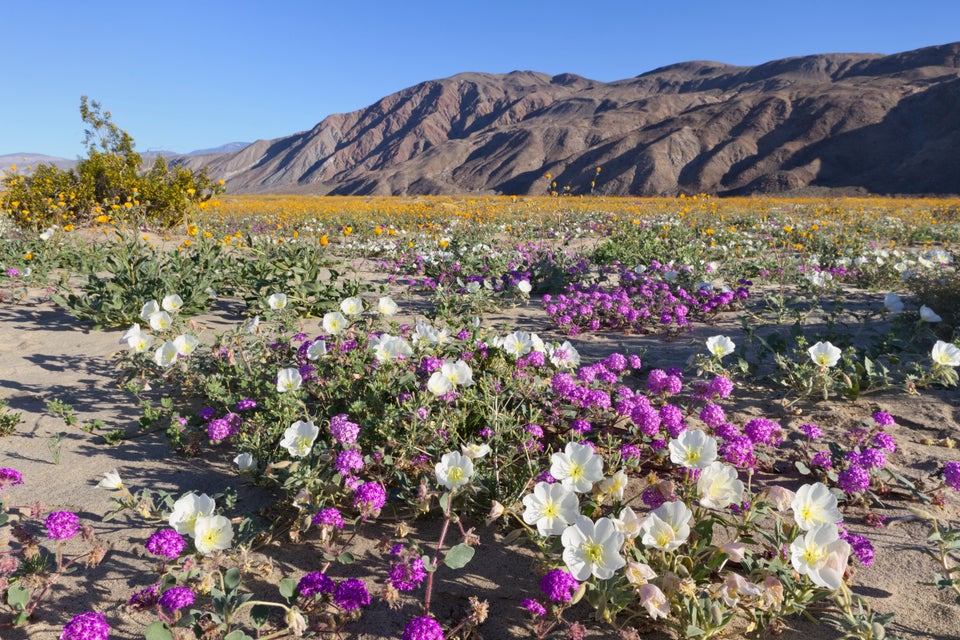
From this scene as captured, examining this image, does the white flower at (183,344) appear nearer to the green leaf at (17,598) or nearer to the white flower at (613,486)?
the green leaf at (17,598)

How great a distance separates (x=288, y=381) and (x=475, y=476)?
43.9 inches

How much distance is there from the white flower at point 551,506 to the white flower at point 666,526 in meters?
0.23

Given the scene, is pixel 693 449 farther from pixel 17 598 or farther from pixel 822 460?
pixel 17 598

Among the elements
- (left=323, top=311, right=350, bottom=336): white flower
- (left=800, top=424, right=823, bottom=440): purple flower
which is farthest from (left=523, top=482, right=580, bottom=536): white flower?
(left=323, top=311, right=350, bottom=336): white flower

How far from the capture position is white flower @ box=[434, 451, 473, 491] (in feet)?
6.54

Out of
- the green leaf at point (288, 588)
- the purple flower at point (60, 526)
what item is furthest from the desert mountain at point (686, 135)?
the purple flower at point (60, 526)

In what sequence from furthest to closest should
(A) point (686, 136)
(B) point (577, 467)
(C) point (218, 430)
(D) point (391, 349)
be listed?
(A) point (686, 136)
(D) point (391, 349)
(C) point (218, 430)
(B) point (577, 467)

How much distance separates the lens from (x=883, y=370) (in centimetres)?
321

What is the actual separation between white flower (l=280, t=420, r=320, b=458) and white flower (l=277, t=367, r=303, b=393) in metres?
0.39

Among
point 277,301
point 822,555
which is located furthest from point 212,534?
point 277,301

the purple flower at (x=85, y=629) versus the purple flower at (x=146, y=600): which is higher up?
the purple flower at (x=85, y=629)

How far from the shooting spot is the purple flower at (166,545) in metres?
1.76

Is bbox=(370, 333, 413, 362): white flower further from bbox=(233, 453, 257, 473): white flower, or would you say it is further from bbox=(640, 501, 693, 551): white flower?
bbox=(640, 501, 693, 551): white flower

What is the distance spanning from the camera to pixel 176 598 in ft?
5.20
